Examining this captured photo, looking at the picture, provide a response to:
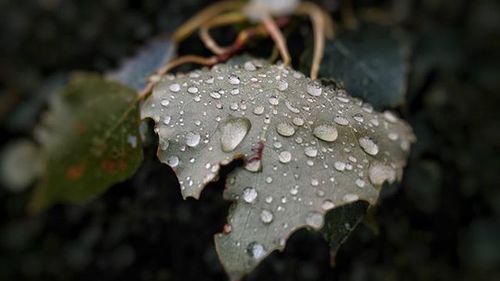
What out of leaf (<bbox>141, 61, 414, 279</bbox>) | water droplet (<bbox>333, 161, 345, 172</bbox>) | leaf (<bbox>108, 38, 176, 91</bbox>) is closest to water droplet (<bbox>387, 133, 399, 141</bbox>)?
leaf (<bbox>141, 61, 414, 279</bbox>)

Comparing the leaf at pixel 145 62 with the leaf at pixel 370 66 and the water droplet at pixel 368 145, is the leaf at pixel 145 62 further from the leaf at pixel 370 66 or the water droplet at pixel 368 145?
the water droplet at pixel 368 145

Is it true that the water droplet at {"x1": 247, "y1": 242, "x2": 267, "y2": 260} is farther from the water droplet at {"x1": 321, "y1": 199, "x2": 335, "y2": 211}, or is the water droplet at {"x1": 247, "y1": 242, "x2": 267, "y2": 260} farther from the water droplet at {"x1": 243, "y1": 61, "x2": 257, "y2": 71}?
the water droplet at {"x1": 243, "y1": 61, "x2": 257, "y2": 71}

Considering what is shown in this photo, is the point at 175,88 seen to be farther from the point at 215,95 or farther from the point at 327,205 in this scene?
the point at 327,205

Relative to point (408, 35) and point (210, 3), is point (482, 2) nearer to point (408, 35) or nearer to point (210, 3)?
point (408, 35)

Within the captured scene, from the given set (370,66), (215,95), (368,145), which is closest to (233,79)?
(215,95)

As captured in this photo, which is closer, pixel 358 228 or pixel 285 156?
pixel 285 156
